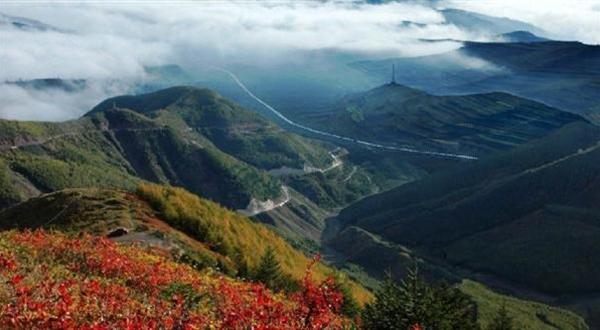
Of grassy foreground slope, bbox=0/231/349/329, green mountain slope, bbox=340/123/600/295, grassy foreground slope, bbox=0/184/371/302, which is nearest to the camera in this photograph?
grassy foreground slope, bbox=0/231/349/329

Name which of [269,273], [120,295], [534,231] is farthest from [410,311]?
[534,231]

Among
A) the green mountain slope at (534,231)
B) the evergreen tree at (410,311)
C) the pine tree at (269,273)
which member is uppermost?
the evergreen tree at (410,311)

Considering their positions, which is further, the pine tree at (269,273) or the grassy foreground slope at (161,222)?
the grassy foreground slope at (161,222)

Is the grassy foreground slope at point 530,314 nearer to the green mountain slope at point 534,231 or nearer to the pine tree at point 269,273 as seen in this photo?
the green mountain slope at point 534,231

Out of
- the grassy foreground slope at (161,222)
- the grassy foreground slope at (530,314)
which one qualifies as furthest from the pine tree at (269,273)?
the grassy foreground slope at (530,314)

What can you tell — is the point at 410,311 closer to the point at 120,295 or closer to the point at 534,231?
the point at 120,295

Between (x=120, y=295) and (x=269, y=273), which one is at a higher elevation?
(x=120, y=295)

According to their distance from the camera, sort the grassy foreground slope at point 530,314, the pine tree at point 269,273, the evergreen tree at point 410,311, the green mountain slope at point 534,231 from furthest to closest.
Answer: the green mountain slope at point 534,231, the grassy foreground slope at point 530,314, the pine tree at point 269,273, the evergreen tree at point 410,311

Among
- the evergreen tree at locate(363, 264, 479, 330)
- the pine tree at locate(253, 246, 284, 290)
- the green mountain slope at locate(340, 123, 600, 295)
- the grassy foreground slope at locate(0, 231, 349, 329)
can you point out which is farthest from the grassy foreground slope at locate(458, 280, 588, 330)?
the grassy foreground slope at locate(0, 231, 349, 329)

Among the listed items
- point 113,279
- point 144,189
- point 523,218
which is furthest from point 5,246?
point 523,218

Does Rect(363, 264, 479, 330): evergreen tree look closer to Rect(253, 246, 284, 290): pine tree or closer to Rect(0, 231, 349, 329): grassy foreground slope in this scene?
Rect(0, 231, 349, 329): grassy foreground slope
